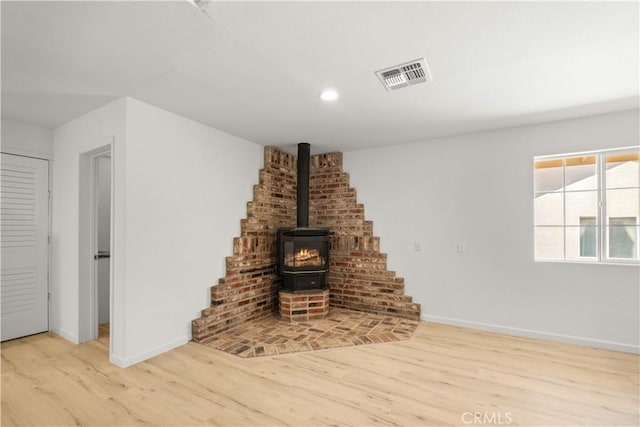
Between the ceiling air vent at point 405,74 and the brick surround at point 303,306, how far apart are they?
8.83ft

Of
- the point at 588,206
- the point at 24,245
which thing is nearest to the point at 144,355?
the point at 24,245

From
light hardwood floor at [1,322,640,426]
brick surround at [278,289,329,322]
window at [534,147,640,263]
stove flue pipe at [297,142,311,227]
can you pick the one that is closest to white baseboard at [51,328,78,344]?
light hardwood floor at [1,322,640,426]

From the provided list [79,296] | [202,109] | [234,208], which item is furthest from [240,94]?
[79,296]

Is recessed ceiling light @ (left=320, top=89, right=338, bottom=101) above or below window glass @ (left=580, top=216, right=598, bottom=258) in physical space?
above

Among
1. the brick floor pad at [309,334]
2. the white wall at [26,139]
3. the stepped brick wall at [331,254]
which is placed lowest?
the brick floor pad at [309,334]

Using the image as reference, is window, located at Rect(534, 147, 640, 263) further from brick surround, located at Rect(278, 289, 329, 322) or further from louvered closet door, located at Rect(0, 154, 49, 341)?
louvered closet door, located at Rect(0, 154, 49, 341)

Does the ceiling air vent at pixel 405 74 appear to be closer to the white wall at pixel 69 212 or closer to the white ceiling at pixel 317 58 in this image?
the white ceiling at pixel 317 58

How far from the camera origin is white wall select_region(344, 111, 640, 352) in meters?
3.04

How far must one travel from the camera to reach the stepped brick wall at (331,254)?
12.4 ft

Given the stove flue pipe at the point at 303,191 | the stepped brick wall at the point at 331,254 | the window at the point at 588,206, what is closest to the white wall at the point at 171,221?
the stepped brick wall at the point at 331,254

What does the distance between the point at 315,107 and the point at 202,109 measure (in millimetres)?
1104

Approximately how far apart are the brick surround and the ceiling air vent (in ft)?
8.83

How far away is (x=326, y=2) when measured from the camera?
5.01 ft

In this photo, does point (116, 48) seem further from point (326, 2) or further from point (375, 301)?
point (375, 301)
